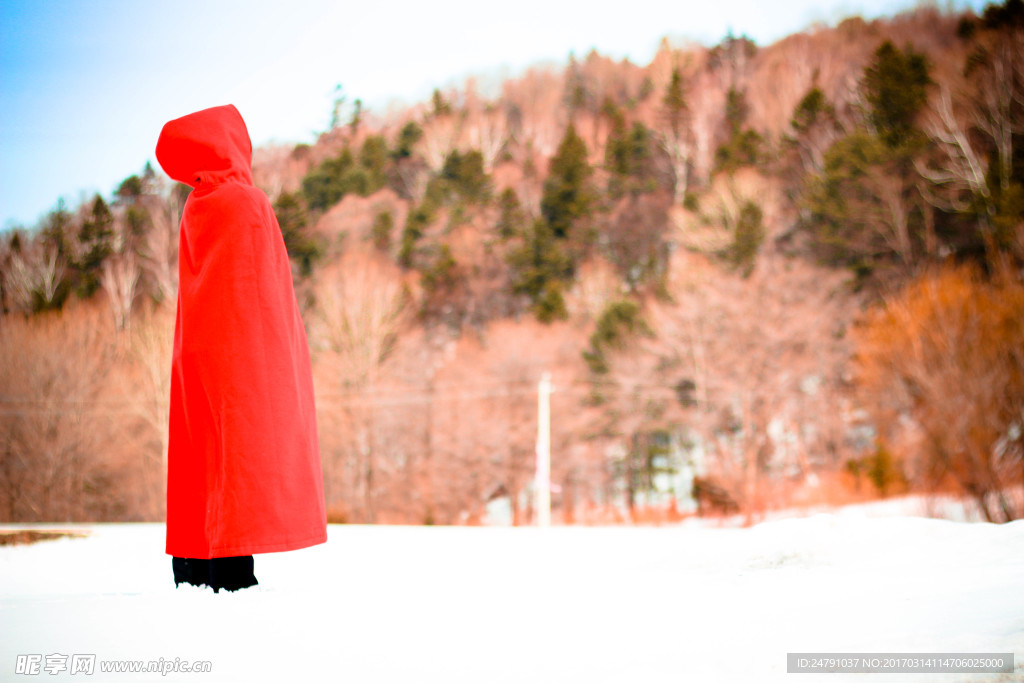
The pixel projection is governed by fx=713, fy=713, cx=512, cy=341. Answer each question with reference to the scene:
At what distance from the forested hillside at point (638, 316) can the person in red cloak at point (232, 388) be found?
1583 cm

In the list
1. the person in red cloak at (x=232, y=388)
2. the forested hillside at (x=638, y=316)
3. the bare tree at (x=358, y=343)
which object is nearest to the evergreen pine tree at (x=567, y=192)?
the forested hillside at (x=638, y=316)

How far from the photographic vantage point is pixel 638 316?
26.1 metres

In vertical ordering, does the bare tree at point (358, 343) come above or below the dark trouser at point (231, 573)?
above

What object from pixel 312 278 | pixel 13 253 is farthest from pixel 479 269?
pixel 13 253

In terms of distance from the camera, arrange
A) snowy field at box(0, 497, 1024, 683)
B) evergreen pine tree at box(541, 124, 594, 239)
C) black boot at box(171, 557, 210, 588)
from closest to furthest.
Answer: snowy field at box(0, 497, 1024, 683)
black boot at box(171, 557, 210, 588)
evergreen pine tree at box(541, 124, 594, 239)

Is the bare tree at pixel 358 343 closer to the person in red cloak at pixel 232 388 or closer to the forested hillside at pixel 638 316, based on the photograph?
the forested hillside at pixel 638 316

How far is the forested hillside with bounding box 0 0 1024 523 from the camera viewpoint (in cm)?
1953

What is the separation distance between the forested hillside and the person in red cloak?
15.8 metres

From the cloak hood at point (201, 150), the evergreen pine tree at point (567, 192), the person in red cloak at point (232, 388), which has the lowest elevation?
the person in red cloak at point (232, 388)

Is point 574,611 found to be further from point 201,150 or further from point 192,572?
point 201,150

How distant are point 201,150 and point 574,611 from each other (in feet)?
5.07

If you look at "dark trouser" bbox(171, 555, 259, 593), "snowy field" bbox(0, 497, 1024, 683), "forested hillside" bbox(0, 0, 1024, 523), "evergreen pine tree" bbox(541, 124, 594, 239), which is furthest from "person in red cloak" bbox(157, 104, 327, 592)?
"evergreen pine tree" bbox(541, 124, 594, 239)

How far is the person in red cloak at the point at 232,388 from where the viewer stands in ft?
5.45

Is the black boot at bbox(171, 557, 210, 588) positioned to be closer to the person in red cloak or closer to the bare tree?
the person in red cloak
